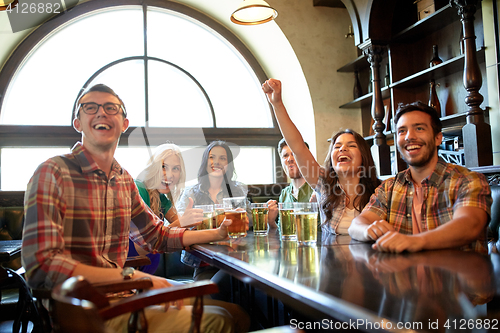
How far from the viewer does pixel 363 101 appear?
421 centimetres

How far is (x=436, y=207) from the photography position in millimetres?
1601

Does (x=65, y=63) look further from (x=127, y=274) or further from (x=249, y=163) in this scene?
(x=127, y=274)

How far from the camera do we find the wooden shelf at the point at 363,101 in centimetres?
390

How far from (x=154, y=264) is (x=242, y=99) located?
2.83 meters

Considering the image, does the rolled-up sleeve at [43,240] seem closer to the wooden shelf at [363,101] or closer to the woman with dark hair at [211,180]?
the woman with dark hair at [211,180]

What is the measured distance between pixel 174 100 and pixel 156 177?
2091 millimetres

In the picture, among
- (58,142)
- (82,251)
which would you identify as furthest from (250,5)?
(58,142)

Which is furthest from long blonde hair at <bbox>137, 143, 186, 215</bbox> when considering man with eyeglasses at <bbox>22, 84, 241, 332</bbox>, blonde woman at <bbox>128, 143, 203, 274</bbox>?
man with eyeglasses at <bbox>22, 84, 241, 332</bbox>

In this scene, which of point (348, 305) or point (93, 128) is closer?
point (348, 305)

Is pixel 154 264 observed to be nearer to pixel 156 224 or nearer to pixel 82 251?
pixel 156 224

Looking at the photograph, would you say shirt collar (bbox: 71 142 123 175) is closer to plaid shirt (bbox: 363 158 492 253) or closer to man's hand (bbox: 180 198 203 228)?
man's hand (bbox: 180 198 203 228)

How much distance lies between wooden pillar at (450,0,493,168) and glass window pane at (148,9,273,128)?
2.57m

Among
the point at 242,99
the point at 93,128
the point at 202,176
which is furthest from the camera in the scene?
the point at 242,99

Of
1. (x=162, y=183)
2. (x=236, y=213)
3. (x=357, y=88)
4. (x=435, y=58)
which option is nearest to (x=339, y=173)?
(x=236, y=213)
